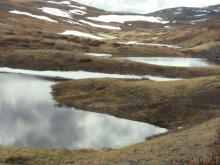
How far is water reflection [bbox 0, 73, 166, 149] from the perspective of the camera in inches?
819

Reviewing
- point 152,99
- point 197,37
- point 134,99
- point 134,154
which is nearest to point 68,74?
point 134,99

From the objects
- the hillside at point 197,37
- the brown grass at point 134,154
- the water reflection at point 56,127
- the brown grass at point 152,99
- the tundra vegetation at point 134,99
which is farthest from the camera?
the hillside at point 197,37

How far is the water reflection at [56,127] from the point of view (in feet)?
68.3

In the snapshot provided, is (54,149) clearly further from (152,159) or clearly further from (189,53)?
(189,53)

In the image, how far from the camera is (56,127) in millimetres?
24094

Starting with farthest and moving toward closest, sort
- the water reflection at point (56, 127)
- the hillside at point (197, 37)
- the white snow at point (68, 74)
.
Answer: the hillside at point (197, 37)
the white snow at point (68, 74)
the water reflection at point (56, 127)

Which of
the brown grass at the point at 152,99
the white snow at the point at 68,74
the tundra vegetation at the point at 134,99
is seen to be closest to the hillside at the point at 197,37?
the tundra vegetation at the point at 134,99

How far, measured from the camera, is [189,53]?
9069cm

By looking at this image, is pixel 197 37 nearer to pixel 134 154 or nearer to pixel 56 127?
pixel 56 127

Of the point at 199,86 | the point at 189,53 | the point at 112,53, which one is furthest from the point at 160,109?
the point at 189,53

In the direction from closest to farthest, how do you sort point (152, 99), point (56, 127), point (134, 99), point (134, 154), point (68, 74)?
point (134, 154) < point (56, 127) < point (152, 99) < point (134, 99) < point (68, 74)

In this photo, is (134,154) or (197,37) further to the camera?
(197,37)

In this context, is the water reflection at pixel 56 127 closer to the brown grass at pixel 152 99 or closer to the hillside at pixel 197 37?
the brown grass at pixel 152 99

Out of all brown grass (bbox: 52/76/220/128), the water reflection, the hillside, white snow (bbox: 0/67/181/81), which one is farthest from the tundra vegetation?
the hillside
